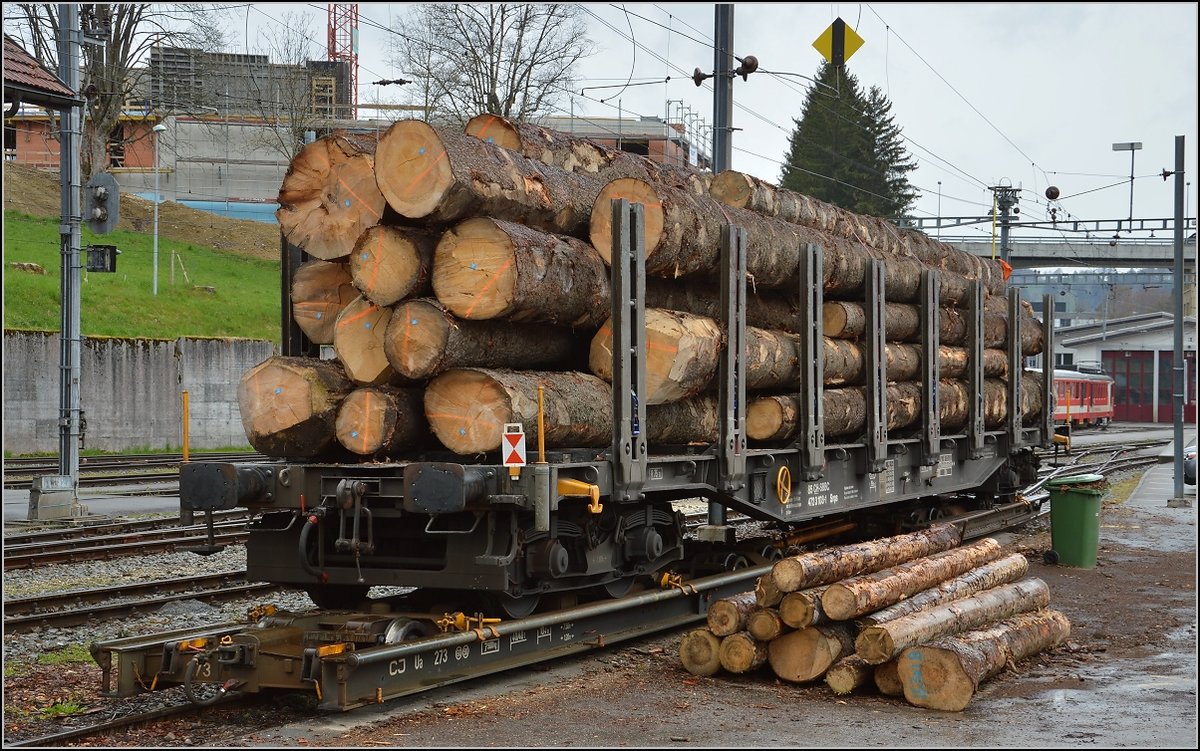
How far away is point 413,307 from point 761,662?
334 cm

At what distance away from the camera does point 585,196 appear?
396 inches

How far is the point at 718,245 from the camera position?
10.7 meters

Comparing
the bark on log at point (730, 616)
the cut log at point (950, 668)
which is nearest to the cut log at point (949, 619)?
the cut log at point (950, 668)

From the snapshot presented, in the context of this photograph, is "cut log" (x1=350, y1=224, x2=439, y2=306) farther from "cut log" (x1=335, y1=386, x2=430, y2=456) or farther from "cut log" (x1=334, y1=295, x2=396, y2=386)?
"cut log" (x1=335, y1=386, x2=430, y2=456)

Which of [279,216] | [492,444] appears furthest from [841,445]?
[279,216]

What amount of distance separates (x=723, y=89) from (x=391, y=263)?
319 inches

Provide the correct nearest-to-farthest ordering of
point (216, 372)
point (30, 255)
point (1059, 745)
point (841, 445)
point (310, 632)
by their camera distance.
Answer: point (1059, 745), point (310, 632), point (841, 445), point (216, 372), point (30, 255)

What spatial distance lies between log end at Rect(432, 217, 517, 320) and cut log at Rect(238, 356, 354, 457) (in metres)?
1.06

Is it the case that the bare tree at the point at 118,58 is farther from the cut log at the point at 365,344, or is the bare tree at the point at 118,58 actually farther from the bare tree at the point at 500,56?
the cut log at the point at 365,344

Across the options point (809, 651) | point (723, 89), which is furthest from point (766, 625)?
point (723, 89)

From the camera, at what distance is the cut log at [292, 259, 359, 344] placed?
9.78 m

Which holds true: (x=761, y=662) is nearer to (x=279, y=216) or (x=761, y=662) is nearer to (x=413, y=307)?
(x=413, y=307)

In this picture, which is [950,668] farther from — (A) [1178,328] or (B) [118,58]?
(B) [118,58]

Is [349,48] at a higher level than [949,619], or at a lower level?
higher
